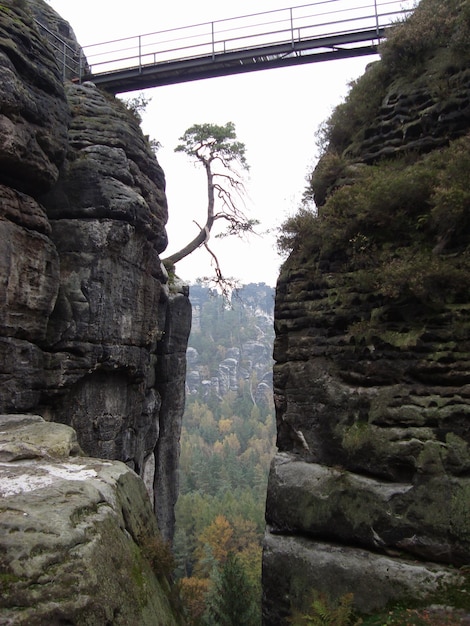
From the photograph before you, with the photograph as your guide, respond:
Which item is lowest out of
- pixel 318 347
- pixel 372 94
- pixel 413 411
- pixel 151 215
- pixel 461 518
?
pixel 461 518

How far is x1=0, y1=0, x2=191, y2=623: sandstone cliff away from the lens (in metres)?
11.7

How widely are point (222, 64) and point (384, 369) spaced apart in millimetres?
16216

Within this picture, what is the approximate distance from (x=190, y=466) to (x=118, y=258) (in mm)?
69649

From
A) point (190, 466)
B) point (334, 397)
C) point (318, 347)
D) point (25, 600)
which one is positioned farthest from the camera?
point (190, 466)

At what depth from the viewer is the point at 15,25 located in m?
12.3

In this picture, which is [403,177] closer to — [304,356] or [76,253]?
[304,356]

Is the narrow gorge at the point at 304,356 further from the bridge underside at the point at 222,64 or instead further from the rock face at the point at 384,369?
the bridge underside at the point at 222,64

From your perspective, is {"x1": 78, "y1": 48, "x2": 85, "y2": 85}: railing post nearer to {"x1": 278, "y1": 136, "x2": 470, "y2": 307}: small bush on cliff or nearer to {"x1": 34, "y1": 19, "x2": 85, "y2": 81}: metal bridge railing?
{"x1": 34, "y1": 19, "x2": 85, "y2": 81}: metal bridge railing

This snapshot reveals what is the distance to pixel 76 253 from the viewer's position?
46.4ft

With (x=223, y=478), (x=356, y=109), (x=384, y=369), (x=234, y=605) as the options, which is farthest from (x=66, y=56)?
(x=223, y=478)

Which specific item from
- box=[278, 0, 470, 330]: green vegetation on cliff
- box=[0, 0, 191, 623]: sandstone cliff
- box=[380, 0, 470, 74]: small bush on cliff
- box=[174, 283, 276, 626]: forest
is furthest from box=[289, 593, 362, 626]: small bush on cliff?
box=[380, 0, 470, 74]: small bush on cliff

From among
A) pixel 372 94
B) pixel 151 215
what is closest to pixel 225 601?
pixel 151 215

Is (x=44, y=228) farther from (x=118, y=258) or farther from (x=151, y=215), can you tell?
(x=151, y=215)

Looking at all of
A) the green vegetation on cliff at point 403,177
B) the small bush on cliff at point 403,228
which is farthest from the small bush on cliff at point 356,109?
the small bush on cliff at point 403,228
